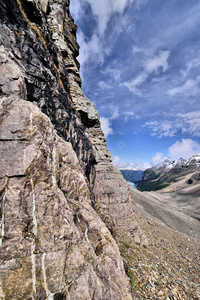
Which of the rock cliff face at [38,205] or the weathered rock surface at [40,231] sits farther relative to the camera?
the rock cliff face at [38,205]

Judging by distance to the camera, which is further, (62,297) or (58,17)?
(58,17)

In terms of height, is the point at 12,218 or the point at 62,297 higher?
the point at 12,218

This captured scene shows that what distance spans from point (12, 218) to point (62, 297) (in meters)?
3.57

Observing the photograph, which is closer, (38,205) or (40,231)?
(40,231)

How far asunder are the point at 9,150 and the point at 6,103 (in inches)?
91.4

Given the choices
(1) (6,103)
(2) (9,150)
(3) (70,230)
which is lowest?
(3) (70,230)

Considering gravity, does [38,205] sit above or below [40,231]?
above

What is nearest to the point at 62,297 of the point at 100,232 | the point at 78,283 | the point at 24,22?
the point at 78,283

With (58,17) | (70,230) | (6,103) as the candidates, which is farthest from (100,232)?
(58,17)

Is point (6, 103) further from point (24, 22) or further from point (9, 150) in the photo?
point (24, 22)

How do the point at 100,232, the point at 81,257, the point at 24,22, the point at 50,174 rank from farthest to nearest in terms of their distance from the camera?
the point at 24,22 → the point at 100,232 → the point at 50,174 → the point at 81,257

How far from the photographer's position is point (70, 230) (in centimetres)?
613

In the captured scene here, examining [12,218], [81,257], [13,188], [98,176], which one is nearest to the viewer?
[12,218]

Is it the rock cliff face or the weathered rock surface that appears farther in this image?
the rock cliff face
